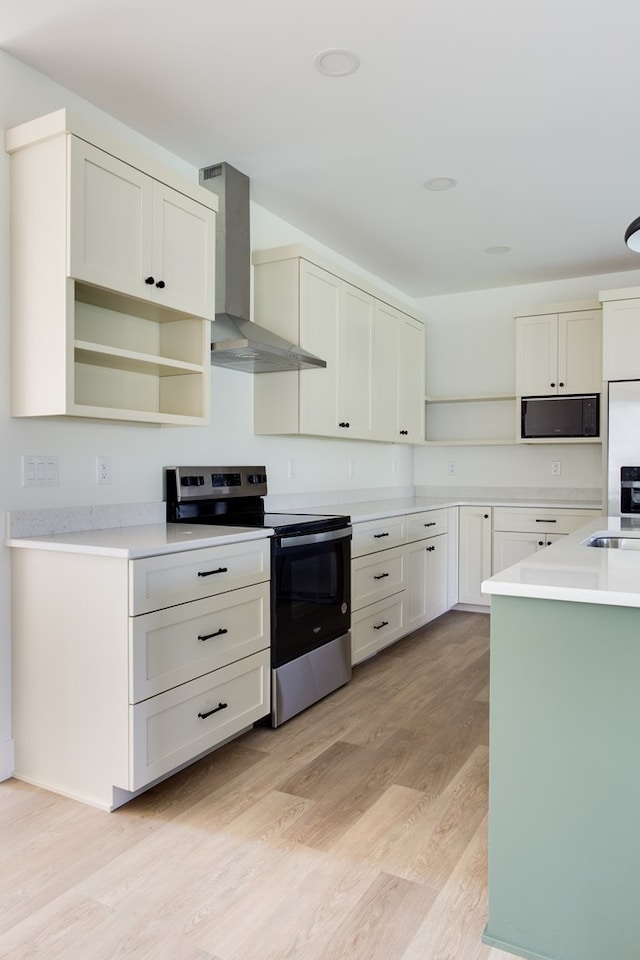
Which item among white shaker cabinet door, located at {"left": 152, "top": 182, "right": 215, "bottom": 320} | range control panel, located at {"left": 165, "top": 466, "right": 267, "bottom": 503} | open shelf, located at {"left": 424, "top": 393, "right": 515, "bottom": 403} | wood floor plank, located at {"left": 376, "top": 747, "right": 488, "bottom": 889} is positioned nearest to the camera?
wood floor plank, located at {"left": 376, "top": 747, "right": 488, "bottom": 889}

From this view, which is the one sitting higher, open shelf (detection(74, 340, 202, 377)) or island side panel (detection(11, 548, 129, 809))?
open shelf (detection(74, 340, 202, 377))

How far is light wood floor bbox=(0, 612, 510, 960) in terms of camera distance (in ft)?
5.23

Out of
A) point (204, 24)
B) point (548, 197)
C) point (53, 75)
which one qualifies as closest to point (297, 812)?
point (204, 24)

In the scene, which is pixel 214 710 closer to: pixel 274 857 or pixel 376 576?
pixel 274 857

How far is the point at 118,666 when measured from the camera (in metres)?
2.13

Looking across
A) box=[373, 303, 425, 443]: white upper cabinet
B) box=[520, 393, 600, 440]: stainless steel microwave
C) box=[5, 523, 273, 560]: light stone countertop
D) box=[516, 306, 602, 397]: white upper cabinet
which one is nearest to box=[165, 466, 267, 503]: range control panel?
box=[5, 523, 273, 560]: light stone countertop

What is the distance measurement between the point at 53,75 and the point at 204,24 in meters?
0.69

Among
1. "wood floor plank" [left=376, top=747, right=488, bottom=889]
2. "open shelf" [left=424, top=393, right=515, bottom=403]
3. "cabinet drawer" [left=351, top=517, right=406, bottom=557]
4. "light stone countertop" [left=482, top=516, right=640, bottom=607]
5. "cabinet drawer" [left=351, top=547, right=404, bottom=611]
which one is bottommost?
"wood floor plank" [left=376, top=747, right=488, bottom=889]

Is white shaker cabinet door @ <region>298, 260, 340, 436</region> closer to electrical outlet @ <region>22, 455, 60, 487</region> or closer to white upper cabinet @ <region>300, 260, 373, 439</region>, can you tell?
white upper cabinet @ <region>300, 260, 373, 439</region>

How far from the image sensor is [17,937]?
62.5 inches

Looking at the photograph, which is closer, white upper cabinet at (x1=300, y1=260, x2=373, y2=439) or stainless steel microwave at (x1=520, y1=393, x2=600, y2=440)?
white upper cabinet at (x1=300, y1=260, x2=373, y2=439)

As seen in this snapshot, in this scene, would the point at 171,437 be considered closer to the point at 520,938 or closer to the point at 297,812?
the point at 297,812

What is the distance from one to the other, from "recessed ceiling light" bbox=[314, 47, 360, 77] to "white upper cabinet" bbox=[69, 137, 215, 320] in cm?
72

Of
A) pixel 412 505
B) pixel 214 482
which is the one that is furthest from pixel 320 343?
pixel 412 505
